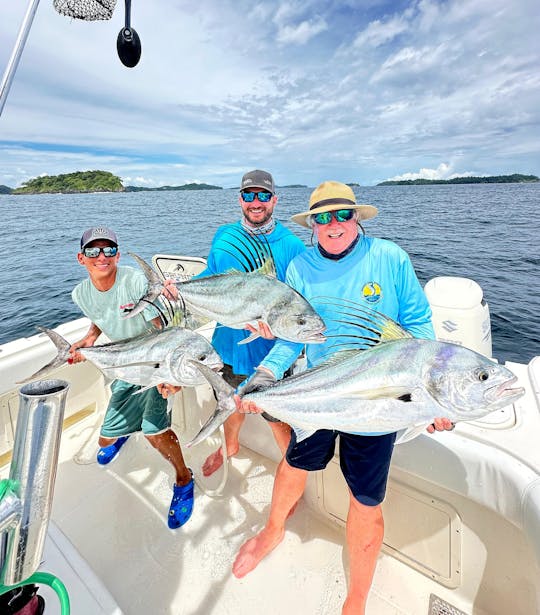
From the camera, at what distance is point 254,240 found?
2375 mm

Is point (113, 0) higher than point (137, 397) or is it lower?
higher

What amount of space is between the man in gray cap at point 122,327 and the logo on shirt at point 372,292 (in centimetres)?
130

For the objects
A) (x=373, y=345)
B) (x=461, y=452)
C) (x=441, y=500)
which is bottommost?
(x=441, y=500)

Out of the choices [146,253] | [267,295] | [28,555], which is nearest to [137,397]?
[267,295]

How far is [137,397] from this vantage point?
8.75 ft

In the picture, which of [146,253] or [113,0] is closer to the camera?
[113,0]

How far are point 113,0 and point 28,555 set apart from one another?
3456 millimetres

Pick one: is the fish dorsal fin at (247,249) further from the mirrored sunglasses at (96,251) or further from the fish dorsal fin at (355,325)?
the mirrored sunglasses at (96,251)

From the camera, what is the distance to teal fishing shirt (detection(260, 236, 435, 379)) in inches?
67.2

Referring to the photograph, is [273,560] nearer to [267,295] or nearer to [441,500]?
[441,500]

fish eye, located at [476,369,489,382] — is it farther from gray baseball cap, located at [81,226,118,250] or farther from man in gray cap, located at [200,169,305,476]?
gray baseball cap, located at [81,226,118,250]

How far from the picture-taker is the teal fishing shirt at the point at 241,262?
237cm

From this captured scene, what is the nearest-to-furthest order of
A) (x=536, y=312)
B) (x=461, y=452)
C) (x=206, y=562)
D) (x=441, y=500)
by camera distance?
(x=461, y=452) → (x=441, y=500) → (x=206, y=562) → (x=536, y=312)

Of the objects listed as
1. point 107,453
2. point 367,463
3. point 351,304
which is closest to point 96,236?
point 351,304
